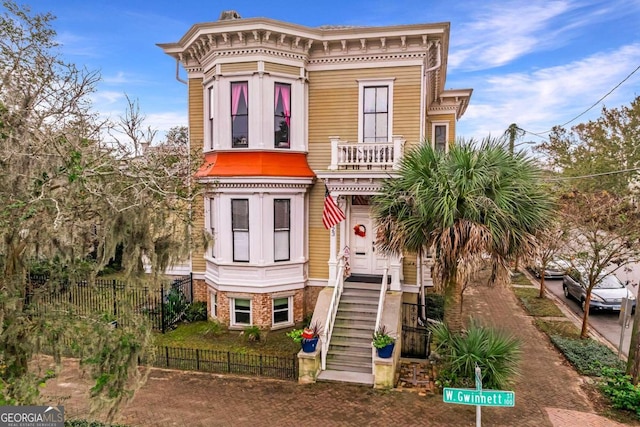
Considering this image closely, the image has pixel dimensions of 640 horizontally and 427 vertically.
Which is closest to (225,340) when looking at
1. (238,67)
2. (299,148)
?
(299,148)

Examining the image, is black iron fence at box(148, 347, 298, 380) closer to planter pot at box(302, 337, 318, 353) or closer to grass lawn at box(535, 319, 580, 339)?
planter pot at box(302, 337, 318, 353)

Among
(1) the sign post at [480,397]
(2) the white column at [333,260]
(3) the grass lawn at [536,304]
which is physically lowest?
(3) the grass lawn at [536,304]

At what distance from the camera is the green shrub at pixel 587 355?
11.8m

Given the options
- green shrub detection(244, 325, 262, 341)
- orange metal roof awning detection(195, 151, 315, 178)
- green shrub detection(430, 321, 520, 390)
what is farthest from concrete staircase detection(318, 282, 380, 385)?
orange metal roof awning detection(195, 151, 315, 178)

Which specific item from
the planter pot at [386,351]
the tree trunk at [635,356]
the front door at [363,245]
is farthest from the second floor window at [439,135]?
the planter pot at [386,351]

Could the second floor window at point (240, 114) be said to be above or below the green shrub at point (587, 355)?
above

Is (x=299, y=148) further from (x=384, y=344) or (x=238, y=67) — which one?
(x=384, y=344)

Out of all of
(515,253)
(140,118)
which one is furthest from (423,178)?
(140,118)

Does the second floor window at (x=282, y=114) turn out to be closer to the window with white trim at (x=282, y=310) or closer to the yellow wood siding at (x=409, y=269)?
the window with white trim at (x=282, y=310)

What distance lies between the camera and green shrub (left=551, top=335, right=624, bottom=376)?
38.7ft

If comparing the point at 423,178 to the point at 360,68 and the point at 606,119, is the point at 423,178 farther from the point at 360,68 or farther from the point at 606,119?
the point at 606,119

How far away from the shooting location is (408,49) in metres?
14.2

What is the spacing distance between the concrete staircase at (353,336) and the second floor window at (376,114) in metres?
5.22
